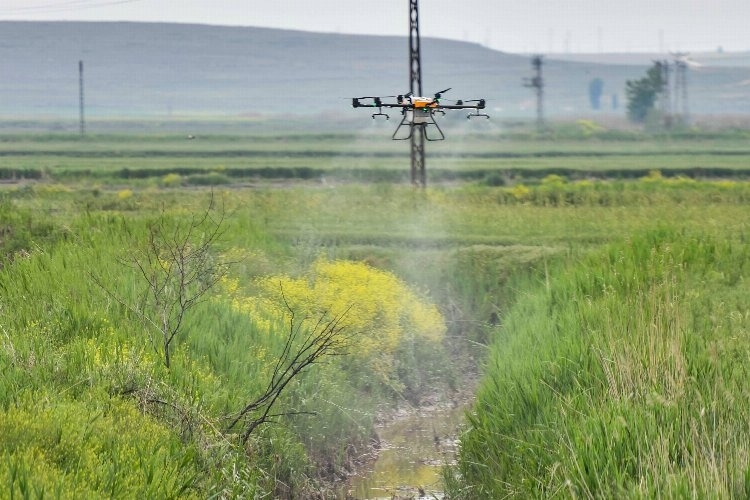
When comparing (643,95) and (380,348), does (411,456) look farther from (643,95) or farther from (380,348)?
(643,95)

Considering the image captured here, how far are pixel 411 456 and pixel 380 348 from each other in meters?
3.36

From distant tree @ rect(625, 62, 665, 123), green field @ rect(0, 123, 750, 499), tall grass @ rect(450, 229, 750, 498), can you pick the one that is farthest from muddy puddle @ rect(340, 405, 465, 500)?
distant tree @ rect(625, 62, 665, 123)

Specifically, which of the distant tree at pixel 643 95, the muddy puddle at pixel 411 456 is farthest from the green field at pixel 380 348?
the distant tree at pixel 643 95

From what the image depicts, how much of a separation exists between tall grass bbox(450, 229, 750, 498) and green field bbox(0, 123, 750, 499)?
5cm

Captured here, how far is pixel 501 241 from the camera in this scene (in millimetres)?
36812

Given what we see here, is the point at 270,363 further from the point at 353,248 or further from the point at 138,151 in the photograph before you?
the point at 138,151

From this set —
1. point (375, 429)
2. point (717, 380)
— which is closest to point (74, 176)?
point (375, 429)

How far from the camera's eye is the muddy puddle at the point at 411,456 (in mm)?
21578

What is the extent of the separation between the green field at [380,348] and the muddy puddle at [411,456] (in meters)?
0.48

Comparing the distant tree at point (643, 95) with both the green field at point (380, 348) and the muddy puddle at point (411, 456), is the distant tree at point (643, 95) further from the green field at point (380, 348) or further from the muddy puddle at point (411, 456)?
the muddy puddle at point (411, 456)

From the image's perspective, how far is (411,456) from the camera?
23.8 m

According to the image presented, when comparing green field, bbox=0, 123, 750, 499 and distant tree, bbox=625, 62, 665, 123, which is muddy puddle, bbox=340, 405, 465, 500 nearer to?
green field, bbox=0, 123, 750, 499

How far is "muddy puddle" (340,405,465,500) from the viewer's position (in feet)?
70.8

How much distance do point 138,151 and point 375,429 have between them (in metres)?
91.7
